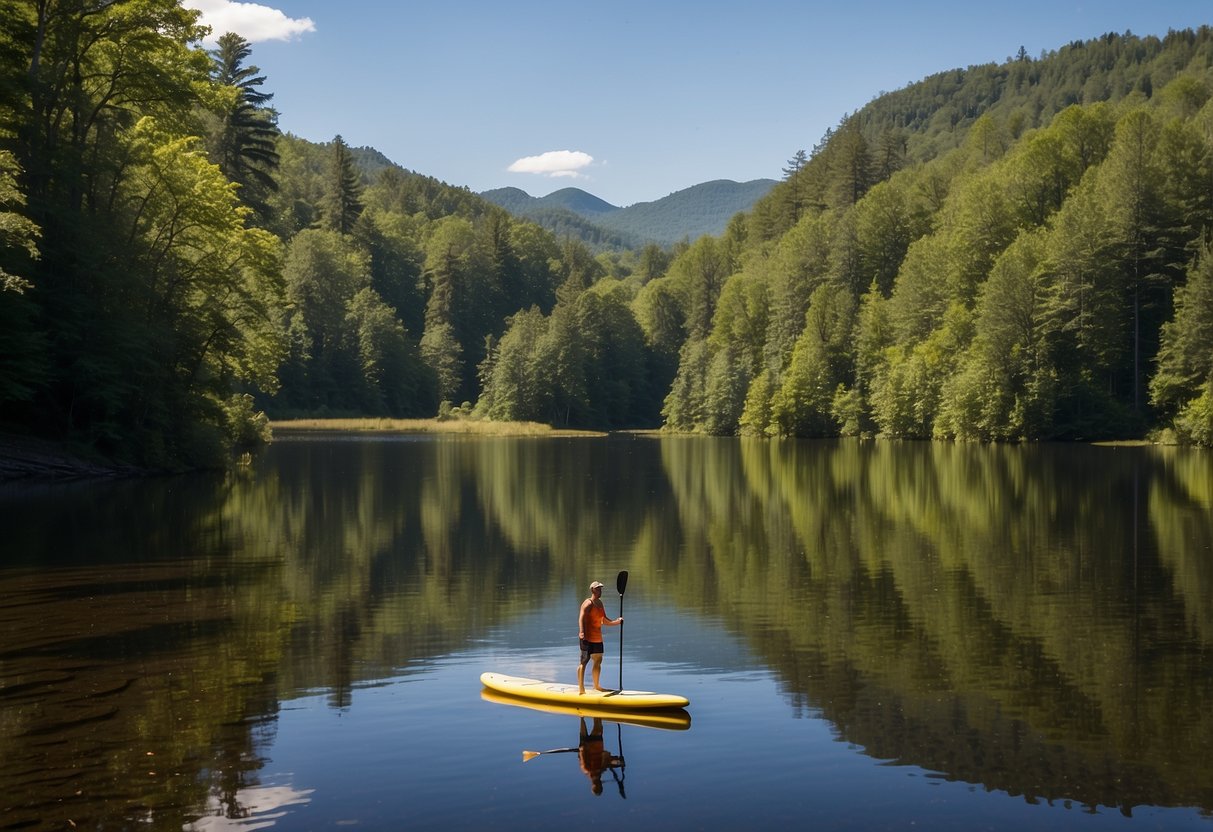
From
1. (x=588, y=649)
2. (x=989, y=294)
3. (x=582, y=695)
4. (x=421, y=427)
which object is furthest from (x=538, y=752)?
(x=421, y=427)

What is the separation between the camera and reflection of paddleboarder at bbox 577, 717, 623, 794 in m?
11.4

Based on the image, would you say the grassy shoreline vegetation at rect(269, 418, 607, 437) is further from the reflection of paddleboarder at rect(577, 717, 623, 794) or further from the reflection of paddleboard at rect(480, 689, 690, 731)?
the reflection of paddleboarder at rect(577, 717, 623, 794)

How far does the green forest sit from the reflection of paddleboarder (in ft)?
83.8

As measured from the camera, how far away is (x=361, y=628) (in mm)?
18156

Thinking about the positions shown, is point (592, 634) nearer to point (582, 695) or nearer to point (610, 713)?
point (582, 695)

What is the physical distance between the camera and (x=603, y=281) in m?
171

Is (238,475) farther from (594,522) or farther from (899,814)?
(899,814)

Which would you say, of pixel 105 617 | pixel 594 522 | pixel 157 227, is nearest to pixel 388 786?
pixel 105 617

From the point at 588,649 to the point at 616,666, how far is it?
2172 millimetres

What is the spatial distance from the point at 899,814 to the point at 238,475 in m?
42.5

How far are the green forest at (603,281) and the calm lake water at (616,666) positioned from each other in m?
12.7

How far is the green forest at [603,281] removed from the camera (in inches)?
1677

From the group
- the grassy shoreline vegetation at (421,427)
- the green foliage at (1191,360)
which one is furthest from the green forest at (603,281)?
the grassy shoreline vegetation at (421,427)

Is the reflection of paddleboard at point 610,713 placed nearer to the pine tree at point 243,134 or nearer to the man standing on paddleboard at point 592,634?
the man standing on paddleboard at point 592,634
